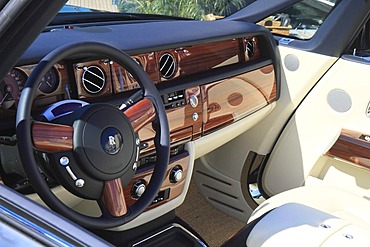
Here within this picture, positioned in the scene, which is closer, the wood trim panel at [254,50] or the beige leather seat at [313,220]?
the beige leather seat at [313,220]

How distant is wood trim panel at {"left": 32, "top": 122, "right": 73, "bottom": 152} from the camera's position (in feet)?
3.73

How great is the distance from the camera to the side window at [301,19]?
7.50ft

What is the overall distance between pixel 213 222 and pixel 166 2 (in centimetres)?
116

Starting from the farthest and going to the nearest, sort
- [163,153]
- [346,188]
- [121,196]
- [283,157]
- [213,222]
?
[213,222]
[283,157]
[346,188]
[163,153]
[121,196]

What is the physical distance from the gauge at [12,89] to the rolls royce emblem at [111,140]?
0.32 meters

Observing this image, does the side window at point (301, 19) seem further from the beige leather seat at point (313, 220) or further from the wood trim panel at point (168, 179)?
the wood trim panel at point (168, 179)

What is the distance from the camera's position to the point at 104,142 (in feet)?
3.91

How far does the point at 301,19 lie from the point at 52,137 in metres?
1.55

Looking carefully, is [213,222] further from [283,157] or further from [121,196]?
[121,196]

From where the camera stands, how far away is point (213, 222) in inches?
105

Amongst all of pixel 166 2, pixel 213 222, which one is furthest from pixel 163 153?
pixel 213 222

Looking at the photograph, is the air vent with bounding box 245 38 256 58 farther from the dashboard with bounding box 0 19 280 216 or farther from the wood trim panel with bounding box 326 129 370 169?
the wood trim panel with bounding box 326 129 370 169

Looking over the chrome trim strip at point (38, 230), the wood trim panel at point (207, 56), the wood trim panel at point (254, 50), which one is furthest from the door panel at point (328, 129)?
the chrome trim strip at point (38, 230)

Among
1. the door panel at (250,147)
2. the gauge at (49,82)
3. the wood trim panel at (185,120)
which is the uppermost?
the gauge at (49,82)
